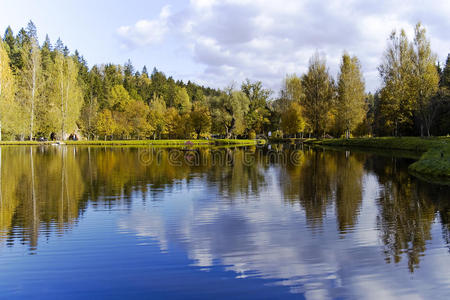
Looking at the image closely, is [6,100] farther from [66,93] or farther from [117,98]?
[117,98]

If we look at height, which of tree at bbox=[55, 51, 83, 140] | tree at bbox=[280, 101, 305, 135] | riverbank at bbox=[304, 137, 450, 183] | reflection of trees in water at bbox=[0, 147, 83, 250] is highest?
tree at bbox=[55, 51, 83, 140]

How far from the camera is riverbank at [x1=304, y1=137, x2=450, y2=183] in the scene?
60.6ft

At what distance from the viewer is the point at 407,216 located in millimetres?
9750

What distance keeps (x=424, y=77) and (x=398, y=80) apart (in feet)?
15.8

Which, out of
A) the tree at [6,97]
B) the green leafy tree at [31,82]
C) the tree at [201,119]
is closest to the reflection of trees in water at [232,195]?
the tree at [6,97]

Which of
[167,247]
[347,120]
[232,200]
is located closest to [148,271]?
[167,247]

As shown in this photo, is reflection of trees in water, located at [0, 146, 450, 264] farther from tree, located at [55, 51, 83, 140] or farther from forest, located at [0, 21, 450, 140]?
tree, located at [55, 51, 83, 140]

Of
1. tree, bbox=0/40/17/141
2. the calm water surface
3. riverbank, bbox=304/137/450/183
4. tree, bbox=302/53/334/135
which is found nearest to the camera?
the calm water surface

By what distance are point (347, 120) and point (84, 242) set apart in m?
53.4

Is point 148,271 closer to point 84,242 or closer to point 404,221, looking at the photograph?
point 84,242

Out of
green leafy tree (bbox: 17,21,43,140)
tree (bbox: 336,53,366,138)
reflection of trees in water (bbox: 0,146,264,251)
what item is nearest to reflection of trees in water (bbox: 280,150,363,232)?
reflection of trees in water (bbox: 0,146,264,251)

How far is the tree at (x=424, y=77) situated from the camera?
43.1m

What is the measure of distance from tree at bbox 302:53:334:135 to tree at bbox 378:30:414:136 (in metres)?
11.5

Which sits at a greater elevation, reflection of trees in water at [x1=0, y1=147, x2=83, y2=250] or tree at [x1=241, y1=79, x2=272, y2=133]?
tree at [x1=241, y1=79, x2=272, y2=133]
